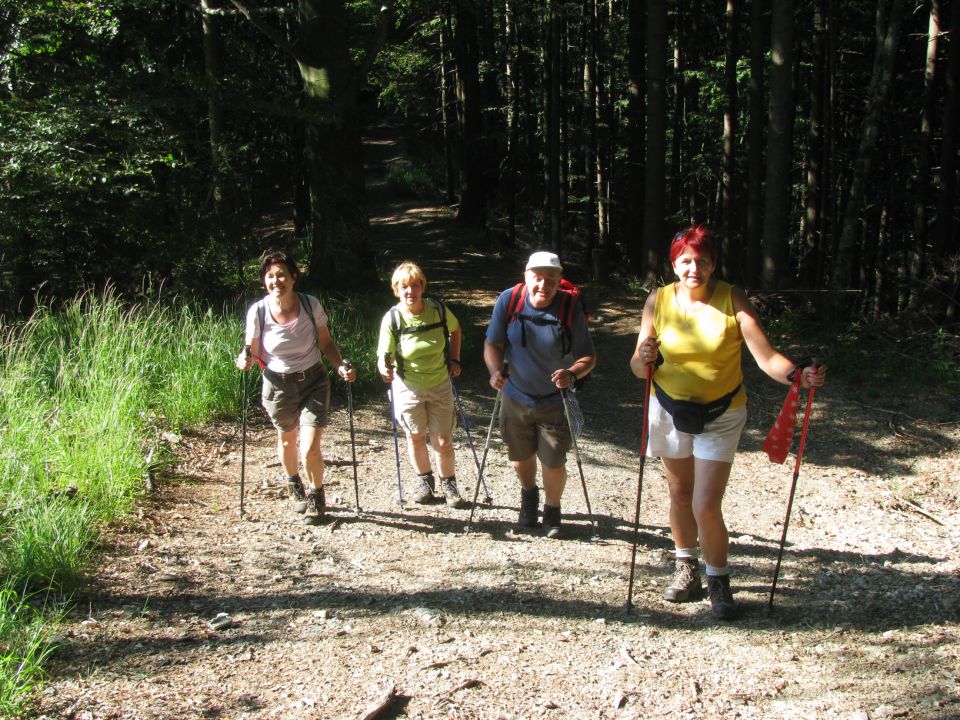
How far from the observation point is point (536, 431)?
5672 mm

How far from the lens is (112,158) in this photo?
10.7 metres

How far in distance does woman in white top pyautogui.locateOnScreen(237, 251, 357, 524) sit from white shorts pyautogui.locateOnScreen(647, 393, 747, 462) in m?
2.26

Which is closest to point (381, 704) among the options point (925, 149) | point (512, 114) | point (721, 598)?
point (721, 598)

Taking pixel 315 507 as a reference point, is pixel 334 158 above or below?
above

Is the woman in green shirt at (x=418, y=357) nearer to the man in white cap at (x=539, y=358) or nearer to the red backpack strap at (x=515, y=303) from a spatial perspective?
the man in white cap at (x=539, y=358)

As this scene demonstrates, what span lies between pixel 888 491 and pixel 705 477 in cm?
437

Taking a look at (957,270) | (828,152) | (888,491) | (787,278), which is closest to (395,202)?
(828,152)

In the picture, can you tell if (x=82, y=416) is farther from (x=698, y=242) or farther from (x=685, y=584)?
(x=698, y=242)

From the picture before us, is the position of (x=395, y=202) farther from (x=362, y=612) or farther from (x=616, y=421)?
(x=362, y=612)

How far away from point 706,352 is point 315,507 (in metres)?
3.16

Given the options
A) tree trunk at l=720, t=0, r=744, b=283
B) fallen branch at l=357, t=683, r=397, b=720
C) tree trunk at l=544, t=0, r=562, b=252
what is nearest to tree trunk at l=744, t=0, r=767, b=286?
tree trunk at l=720, t=0, r=744, b=283

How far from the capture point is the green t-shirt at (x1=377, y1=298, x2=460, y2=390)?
19.8ft

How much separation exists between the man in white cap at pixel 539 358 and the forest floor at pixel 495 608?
72 cm

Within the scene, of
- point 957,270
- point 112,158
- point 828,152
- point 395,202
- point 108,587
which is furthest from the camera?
point 395,202
